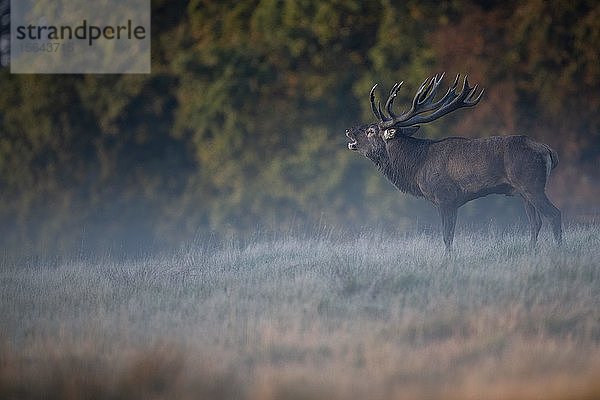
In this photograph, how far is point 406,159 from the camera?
7746 mm

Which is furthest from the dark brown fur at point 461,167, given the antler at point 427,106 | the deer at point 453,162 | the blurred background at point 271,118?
the blurred background at point 271,118

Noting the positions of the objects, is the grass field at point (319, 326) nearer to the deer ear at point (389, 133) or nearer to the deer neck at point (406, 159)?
the deer neck at point (406, 159)

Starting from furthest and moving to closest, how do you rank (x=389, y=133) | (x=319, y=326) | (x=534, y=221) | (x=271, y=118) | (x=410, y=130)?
(x=271, y=118)
(x=410, y=130)
(x=389, y=133)
(x=534, y=221)
(x=319, y=326)

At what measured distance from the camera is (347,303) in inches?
249

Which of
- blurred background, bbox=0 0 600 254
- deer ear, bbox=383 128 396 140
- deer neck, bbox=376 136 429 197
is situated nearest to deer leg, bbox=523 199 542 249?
deer neck, bbox=376 136 429 197

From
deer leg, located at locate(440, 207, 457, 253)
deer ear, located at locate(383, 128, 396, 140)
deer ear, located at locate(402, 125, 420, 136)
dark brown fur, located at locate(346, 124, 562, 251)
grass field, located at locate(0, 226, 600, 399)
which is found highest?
deer ear, located at locate(402, 125, 420, 136)

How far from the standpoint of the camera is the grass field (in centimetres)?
527

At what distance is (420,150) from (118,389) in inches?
136

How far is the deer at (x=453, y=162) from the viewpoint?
23.9 ft

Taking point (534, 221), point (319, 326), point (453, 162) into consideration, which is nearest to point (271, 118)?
point (453, 162)

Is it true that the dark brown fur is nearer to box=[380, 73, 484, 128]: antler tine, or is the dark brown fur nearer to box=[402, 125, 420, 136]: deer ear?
box=[402, 125, 420, 136]: deer ear

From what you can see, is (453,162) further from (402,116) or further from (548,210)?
(548,210)

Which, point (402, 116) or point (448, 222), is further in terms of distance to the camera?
point (402, 116)

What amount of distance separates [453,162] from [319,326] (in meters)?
2.14
